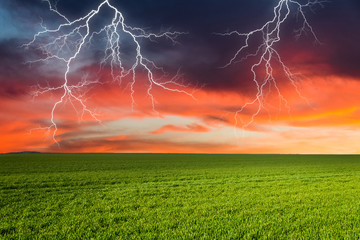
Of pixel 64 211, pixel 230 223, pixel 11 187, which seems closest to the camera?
pixel 230 223

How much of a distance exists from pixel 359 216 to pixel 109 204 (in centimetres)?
736

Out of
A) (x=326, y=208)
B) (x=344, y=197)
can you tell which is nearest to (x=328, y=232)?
(x=326, y=208)

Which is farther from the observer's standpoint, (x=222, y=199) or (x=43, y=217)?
(x=222, y=199)

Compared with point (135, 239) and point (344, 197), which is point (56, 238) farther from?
point (344, 197)

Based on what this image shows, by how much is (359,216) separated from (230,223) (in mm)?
3708

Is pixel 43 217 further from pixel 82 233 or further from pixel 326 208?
pixel 326 208

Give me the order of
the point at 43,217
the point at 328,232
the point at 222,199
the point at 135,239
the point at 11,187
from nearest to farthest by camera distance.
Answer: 1. the point at 135,239
2. the point at 328,232
3. the point at 43,217
4. the point at 222,199
5. the point at 11,187

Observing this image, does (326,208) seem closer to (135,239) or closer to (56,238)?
(135,239)

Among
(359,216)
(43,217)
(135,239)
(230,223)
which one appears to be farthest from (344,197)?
(43,217)

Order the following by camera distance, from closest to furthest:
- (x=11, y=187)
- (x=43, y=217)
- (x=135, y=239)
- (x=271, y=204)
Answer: (x=135, y=239)
(x=43, y=217)
(x=271, y=204)
(x=11, y=187)

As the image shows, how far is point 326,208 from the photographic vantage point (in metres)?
8.29

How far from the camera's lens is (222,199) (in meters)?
9.63

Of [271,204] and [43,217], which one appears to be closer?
[43,217]

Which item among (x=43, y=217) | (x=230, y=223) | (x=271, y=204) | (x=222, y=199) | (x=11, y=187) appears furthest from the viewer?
(x=11, y=187)
